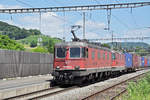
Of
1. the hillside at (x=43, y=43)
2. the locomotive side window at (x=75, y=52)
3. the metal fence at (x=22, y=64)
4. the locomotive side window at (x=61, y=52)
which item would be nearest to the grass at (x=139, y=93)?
the locomotive side window at (x=75, y=52)

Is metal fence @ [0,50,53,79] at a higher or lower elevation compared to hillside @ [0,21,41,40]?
lower

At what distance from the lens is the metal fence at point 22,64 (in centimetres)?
2262

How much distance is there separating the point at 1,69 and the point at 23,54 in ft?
12.0

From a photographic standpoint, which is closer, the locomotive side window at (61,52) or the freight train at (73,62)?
the freight train at (73,62)

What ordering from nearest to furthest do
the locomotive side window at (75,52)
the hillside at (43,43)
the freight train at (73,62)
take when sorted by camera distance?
the freight train at (73,62) < the locomotive side window at (75,52) < the hillside at (43,43)

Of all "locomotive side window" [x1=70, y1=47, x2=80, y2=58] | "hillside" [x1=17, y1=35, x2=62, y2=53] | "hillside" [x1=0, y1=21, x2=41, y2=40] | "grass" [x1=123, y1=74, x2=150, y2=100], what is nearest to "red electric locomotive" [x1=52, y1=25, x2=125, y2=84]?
"locomotive side window" [x1=70, y1=47, x2=80, y2=58]

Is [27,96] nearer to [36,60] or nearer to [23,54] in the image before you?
[23,54]

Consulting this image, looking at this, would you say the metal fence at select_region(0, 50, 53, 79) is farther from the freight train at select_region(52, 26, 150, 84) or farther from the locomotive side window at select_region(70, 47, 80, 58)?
the locomotive side window at select_region(70, 47, 80, 58)

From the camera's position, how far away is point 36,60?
2822cm

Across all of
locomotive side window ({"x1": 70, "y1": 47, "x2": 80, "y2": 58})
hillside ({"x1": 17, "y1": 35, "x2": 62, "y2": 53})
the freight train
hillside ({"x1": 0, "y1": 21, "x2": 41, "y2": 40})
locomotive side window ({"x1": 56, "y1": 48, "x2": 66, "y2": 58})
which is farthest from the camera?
hillside ({"x1": 0, "y1": 21, "x2": 41, "y2": 40})

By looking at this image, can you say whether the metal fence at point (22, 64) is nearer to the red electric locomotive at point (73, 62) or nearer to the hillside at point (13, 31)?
the red electric locomotive at point (73, 62)

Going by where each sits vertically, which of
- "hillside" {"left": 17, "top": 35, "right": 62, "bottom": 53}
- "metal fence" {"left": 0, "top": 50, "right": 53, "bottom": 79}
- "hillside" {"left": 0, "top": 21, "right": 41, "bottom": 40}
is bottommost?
"metal fence" {"left": 0, "top": 50, "right": 53, "bottom": 79}

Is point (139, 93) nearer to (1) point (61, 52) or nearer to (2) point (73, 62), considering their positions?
(2) point (73, 62)

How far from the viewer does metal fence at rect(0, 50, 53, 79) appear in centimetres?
2262
